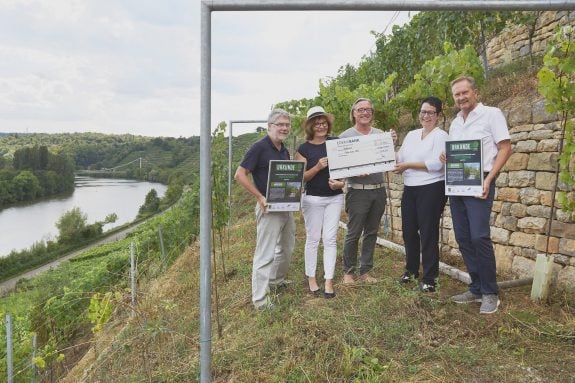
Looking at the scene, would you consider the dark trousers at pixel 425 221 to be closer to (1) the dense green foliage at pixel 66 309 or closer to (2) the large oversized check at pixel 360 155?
(2) the large oversized check at pixel 360 155

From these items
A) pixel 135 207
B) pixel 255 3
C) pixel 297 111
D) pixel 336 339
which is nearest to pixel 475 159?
pixel 336 339

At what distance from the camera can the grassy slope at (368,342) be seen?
2758mm

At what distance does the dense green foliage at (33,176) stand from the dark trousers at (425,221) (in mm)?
96808

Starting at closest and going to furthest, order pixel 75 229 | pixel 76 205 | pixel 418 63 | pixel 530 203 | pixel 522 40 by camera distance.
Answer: pixel 530 203, pixel 522 40, pixel 418 63, pixel 75 229, pixel 76 205

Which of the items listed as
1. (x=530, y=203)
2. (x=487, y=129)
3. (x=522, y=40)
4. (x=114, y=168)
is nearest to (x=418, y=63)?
(x=522, y=40)

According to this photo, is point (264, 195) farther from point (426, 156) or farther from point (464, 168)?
point (464, 168)

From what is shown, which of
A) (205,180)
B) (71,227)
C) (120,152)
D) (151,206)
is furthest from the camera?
(120,152)

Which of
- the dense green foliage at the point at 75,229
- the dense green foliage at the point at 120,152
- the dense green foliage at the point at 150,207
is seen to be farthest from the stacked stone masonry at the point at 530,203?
the dense green foliage at the point at 120,152

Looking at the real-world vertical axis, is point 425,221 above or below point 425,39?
below

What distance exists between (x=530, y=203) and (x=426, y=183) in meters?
1.65

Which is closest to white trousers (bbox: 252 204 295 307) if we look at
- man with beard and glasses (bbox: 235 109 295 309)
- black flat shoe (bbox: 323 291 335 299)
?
man with beard and glasses (bbox: 235 109 295 309)

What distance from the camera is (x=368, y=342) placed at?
10.1ft

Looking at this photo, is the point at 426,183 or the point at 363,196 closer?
the point at 426,183

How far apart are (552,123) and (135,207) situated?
95705 mm
